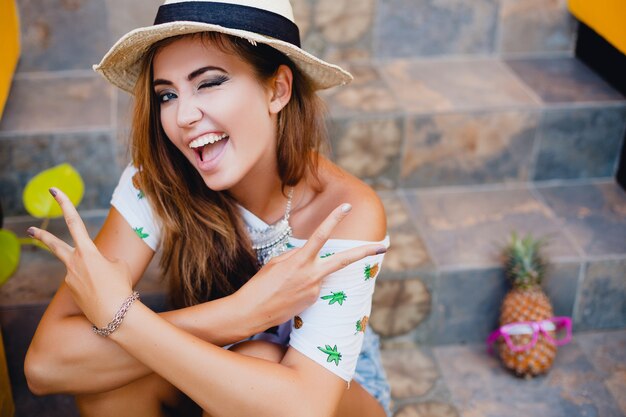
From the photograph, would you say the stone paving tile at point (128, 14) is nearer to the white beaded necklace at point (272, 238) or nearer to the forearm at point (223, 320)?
the white beaded necklace at point (272, 238)

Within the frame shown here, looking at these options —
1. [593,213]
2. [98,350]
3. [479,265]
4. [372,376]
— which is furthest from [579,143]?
[98,350]

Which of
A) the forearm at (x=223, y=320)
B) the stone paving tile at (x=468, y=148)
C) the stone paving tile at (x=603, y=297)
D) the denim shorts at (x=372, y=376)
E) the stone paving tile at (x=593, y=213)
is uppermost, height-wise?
the forearm at (x=223, y=320)

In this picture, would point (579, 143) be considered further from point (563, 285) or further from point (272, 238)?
point (272, 238)

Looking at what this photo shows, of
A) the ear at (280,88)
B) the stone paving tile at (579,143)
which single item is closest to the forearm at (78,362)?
→ the ear at (280,88)

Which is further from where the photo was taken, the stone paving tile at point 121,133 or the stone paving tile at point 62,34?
the stone paving tile at point 62,34

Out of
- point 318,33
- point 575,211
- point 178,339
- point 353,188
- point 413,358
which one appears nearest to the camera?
point 178,339

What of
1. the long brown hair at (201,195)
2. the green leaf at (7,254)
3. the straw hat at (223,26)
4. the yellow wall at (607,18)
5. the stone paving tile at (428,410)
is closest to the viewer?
the straw hat at (223,26)

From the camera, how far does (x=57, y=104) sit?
253 centimetres

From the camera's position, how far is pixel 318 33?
2.77m

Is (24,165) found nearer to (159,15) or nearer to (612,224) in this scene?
(159,15)

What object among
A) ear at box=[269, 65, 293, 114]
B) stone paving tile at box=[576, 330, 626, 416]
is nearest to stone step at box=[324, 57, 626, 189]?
stone paving tile at box=[576, 330, 626, 416]

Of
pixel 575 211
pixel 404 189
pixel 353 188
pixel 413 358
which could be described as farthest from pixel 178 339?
pixel 575 211

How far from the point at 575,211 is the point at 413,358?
2.44ft

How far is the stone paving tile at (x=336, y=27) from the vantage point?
8.98 ft
